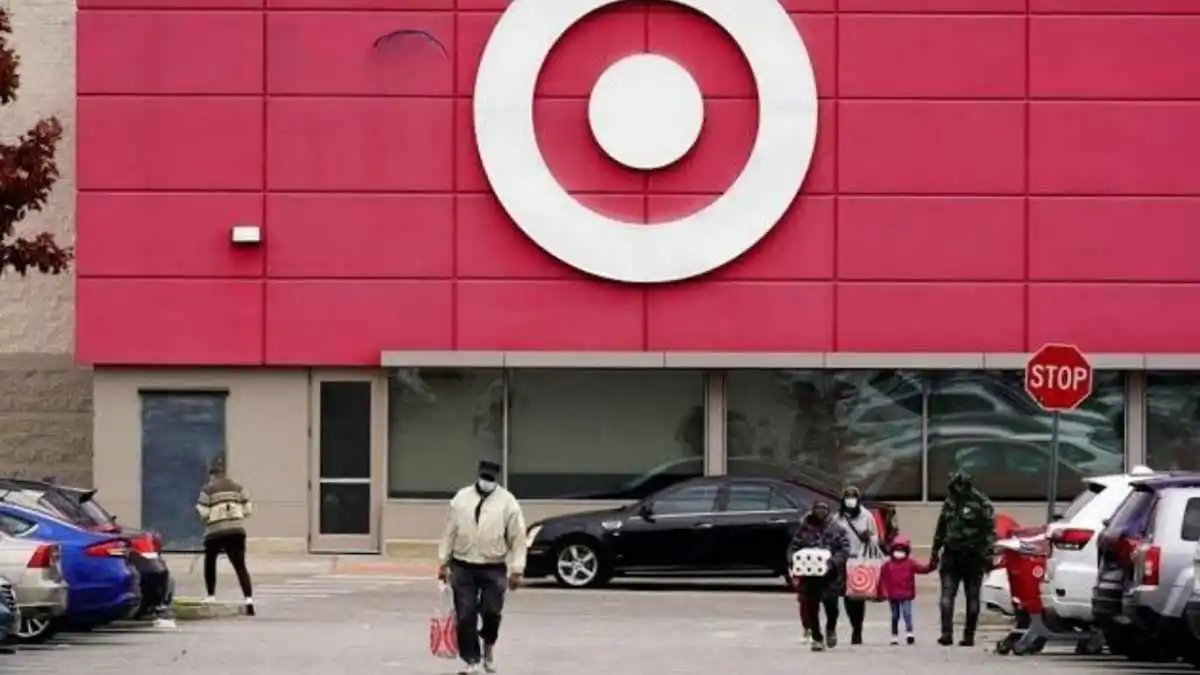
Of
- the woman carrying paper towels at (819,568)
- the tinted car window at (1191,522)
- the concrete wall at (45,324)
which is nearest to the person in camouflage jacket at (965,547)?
the woman carrying paper towels at (819,568)

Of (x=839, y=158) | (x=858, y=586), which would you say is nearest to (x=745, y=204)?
(x=839, y=158)

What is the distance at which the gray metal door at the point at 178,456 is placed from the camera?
120 feet

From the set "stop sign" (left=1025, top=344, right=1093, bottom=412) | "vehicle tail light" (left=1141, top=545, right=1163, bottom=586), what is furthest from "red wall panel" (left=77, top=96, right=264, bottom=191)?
"vehicle tail light" (left=1141, top=545, right=1163, bottom=586)

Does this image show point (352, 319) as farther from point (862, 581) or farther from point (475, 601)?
point (475, 601)

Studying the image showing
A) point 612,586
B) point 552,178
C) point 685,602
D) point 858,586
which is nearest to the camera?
point 858,586

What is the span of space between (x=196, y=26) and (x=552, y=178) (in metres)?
5.42

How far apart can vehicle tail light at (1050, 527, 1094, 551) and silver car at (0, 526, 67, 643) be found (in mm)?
→ 8584

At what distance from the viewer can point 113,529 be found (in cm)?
2406

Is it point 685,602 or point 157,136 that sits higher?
point 157,136

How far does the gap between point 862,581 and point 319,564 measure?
42.3ft

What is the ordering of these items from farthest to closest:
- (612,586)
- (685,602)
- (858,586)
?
(612,586), (685,602), (858,586)

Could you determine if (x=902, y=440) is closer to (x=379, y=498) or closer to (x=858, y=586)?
(x=379, y=498)

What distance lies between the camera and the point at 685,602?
1195 inches

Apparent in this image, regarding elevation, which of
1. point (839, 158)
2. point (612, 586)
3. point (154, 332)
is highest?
point (839, 158)
